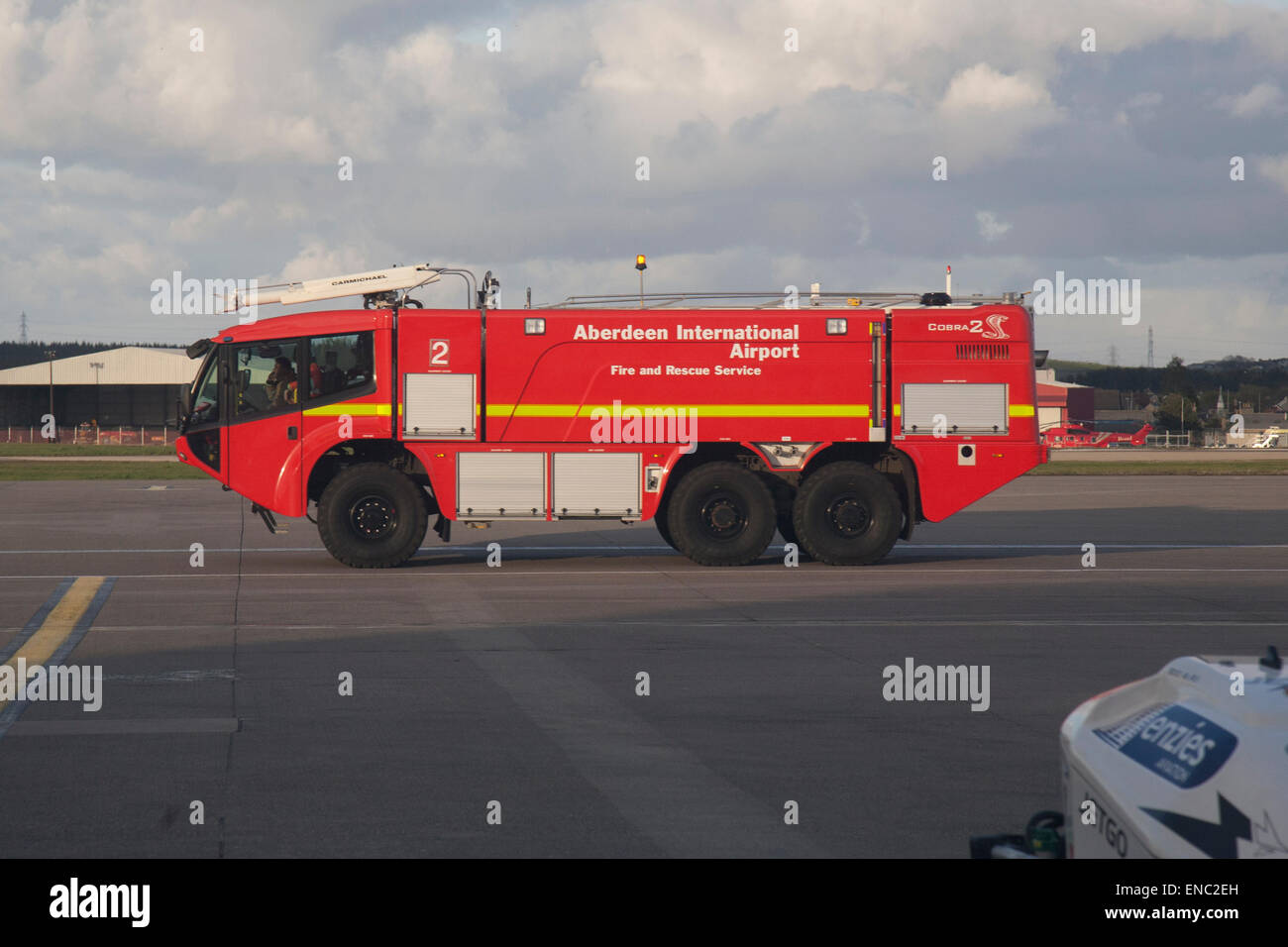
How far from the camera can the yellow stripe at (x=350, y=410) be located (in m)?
17.5

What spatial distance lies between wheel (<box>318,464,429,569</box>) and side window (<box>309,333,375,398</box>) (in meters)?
1.08

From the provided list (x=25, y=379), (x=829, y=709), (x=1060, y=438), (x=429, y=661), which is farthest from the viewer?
(x=1060, y=438)

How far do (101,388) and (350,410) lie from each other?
79.4 meters

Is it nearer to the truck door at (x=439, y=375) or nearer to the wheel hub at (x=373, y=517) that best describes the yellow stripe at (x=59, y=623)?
the wheel hub at (x=373, y=517)

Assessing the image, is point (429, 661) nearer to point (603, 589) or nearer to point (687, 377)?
point (603, 589)

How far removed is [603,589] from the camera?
1547cm

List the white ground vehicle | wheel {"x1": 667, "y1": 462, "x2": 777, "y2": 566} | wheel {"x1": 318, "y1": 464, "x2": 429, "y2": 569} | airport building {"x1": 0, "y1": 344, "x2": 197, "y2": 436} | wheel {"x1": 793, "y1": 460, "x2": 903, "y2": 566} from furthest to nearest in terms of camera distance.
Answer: airport building {"x1": 0, "y1": 344, "x2": 197, "y2": 436} → wheel {"x1": 793, "y1": 460, "x2": 903, "y2": 566} → wheel {"x1": 667, "y1": 462, "x2": 777, "y2": 566} → wheel {"x1": 318, "y1": 464, "x2": 429, "y2": 569} → the white ground vehicle

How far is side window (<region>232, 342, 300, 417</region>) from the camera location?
57.9 feet

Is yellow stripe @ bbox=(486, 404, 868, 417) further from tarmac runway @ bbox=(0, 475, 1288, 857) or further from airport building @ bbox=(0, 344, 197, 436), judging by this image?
airport building @ bbox=(0, 344, 197, 436)

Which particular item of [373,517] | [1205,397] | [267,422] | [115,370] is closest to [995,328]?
[373,517]

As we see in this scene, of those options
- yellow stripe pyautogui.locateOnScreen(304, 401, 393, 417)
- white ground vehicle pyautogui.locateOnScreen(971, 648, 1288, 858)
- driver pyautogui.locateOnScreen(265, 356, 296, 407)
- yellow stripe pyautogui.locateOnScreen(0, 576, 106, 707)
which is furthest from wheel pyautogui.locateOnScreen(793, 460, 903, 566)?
white ground vehicle pyautogui.locateOnScreen(971, 648, 1288, 858)

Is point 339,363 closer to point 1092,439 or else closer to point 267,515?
point 267,515
